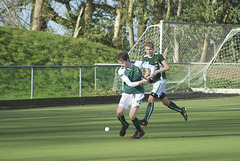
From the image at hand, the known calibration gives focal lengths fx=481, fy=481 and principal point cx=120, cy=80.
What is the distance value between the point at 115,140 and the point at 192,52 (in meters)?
15.6

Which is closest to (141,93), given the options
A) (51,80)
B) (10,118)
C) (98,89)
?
(10,118)

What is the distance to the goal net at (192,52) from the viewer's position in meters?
22.5

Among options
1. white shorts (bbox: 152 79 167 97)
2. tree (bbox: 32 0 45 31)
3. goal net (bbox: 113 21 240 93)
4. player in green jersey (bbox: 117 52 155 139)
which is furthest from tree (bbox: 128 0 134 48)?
player in green jersey (bbox: 117 52 155 139)

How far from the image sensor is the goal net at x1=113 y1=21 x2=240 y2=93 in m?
22.5

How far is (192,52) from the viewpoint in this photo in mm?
23719

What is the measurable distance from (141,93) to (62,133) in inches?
82.8

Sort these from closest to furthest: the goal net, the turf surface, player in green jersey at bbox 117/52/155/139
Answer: the turf surface, player in green jersey at bbox 117/52/155/139, the goal net

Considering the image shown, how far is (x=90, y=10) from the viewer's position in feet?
128

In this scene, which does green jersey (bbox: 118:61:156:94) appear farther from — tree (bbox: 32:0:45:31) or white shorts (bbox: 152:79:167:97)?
tree (bbox: 32:0:45:31)

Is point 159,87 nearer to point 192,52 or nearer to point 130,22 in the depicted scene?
point 192,52

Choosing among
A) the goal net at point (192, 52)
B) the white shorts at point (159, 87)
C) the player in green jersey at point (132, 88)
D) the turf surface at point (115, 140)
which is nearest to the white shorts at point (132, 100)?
the player in green jersey at point (132, 88)

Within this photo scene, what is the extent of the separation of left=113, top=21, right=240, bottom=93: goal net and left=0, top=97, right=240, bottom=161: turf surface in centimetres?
954

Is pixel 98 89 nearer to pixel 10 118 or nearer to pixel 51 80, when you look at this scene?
pixel 51 80

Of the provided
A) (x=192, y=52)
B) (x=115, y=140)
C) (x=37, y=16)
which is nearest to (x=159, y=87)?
(x=115, y=140)
